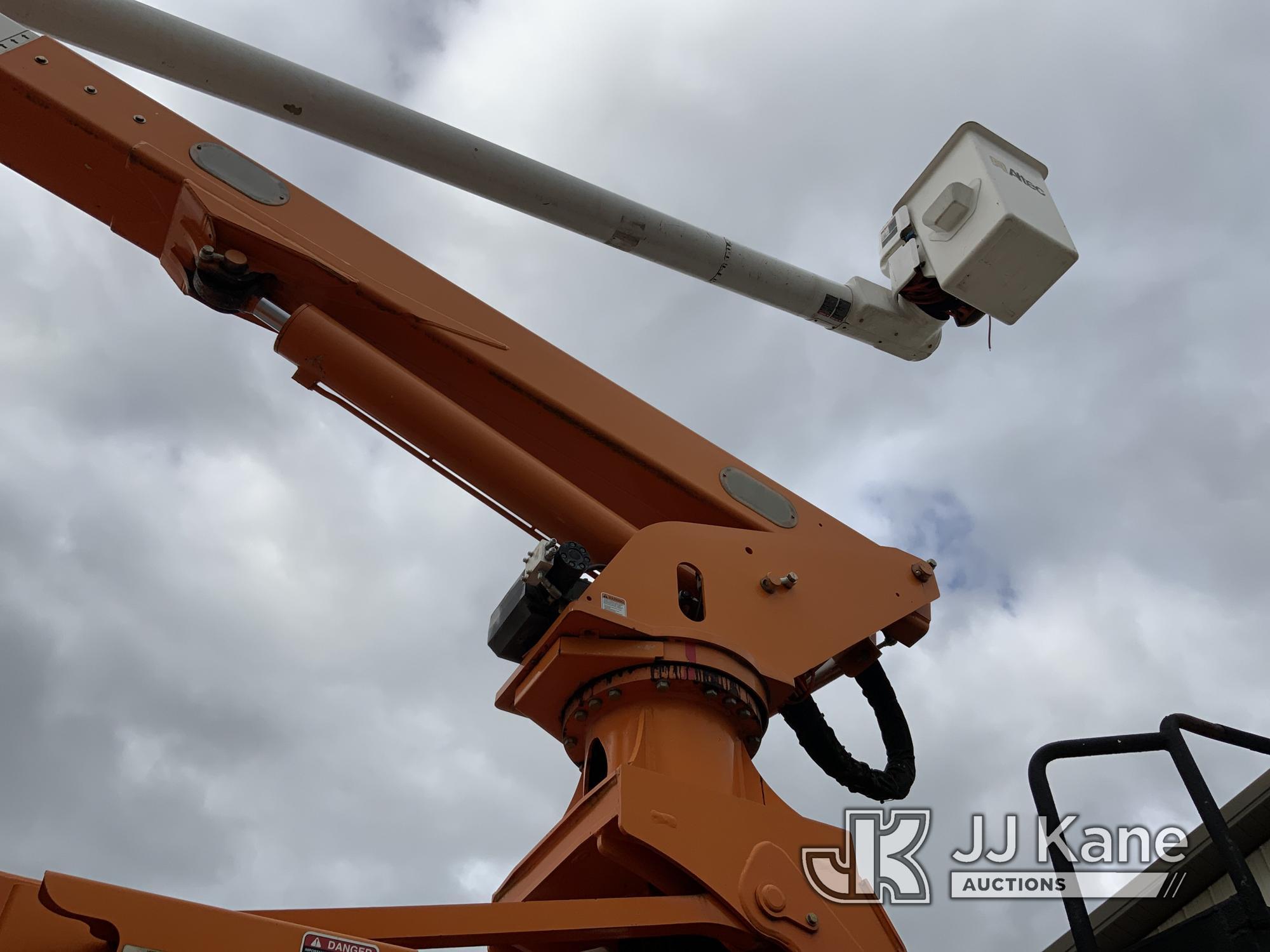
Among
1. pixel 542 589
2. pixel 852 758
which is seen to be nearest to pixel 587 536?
pixel 542 589

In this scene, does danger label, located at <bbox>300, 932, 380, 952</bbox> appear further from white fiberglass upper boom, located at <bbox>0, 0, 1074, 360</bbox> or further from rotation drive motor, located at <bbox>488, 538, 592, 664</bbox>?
white fiberglass upper boom, located at <bbox>0, 0, 1074, 360</bbox>

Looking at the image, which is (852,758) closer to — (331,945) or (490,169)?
(331,945)

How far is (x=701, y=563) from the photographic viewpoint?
155 inches

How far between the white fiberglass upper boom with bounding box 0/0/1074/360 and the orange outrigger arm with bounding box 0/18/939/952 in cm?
27

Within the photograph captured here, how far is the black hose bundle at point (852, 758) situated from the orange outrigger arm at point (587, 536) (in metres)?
0.14

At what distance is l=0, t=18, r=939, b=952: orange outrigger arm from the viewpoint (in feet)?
9.87

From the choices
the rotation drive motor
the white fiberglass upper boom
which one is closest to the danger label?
the rotation drive motor

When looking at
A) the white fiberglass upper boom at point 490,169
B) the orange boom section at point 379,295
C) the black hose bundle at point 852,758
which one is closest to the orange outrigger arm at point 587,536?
the orange boom section at point 379,295

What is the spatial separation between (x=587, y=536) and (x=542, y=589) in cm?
38

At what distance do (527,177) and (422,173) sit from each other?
1.36 feet

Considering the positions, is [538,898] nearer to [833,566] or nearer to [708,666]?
[708,666]

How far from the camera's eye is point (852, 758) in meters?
4.17

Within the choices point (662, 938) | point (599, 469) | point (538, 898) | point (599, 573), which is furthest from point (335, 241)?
point (662, 938)

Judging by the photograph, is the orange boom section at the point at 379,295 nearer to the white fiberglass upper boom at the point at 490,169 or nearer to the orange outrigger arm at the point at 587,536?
the orange outrigger arm at the point at 587,536
